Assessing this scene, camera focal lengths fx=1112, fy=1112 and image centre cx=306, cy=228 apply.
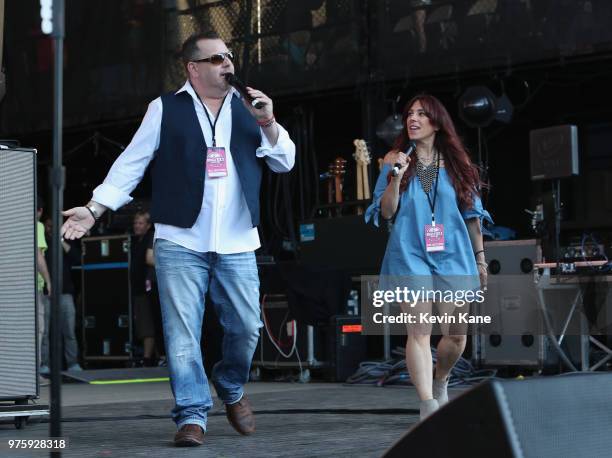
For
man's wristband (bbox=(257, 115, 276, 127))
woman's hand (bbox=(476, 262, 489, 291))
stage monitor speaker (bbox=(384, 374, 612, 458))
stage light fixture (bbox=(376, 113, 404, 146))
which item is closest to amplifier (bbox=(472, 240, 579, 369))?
stage light fixture (bbox=(376, 113, 404, 146))

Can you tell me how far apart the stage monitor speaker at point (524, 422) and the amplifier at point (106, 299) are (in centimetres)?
1205

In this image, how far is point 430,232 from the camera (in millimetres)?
5445

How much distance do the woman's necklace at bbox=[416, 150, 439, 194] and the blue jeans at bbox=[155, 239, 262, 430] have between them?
3.28 feet

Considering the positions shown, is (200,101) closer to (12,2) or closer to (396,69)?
(396,69)

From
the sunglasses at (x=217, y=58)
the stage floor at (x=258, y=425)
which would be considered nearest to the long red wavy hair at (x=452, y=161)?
the sunglasses at (x=217, y=58)

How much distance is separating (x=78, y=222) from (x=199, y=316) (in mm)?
744

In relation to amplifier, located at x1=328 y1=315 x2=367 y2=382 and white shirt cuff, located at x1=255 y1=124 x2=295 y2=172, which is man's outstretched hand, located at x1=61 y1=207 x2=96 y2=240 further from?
amplifier, located at x1=328 y1=315 x2=367 y2=382

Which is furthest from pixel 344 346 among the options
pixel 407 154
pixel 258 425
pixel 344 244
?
pixel 407 154

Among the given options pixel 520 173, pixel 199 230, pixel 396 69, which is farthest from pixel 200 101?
pixel 520 173

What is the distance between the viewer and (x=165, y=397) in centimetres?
852

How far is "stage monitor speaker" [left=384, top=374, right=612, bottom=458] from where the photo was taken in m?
2.08

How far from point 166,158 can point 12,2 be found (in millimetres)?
10931

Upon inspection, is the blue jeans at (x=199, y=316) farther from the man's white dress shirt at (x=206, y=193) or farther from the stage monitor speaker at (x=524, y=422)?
the stage monitor speaker at (x=524, y=422)

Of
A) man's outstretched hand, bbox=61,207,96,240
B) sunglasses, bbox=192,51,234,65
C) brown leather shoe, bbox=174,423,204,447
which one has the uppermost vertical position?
sunglasses, bbox=192,51,234,65
